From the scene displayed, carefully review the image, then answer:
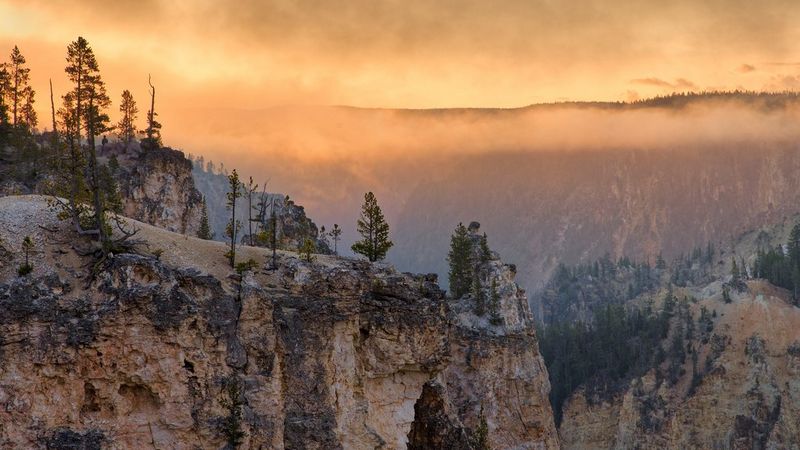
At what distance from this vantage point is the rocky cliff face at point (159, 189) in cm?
10725

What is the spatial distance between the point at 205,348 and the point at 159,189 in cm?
5957

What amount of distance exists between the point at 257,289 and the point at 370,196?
2764 cm

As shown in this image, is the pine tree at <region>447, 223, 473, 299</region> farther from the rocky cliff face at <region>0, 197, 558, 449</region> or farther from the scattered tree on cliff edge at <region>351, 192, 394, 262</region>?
the rocky cliff face at <region>0, 197, 558, 449</region>

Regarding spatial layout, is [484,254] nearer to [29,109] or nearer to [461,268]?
[461,268]

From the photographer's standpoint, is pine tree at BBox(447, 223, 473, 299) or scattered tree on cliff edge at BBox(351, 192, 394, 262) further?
pine tree at BBox(447, 223, 473, 299)

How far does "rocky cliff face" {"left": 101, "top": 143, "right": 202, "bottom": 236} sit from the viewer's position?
107250mm

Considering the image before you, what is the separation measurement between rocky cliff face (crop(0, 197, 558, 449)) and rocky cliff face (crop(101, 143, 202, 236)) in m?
46.2

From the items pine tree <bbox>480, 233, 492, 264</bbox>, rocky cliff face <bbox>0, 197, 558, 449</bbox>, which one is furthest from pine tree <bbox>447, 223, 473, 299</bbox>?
rocky cliff face <bbox>0, 197, 558, 449</bbox>

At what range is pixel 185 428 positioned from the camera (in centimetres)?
5194

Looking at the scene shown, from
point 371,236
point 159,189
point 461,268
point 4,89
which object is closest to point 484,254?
point 461,268

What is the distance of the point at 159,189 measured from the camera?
4323 inches

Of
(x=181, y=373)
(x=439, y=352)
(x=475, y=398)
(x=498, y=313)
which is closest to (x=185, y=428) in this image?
(x=181, y=373)

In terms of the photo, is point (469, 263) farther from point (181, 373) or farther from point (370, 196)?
point (181, 373)

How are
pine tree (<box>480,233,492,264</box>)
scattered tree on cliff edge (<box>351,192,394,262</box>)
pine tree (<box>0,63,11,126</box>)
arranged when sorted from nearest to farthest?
scattered tree on cliff edge (<box>351,192,394,262</box>), pine tree (<box>0,63,11,126</box>), pine tree (<box>480,233,492,264</box>)
